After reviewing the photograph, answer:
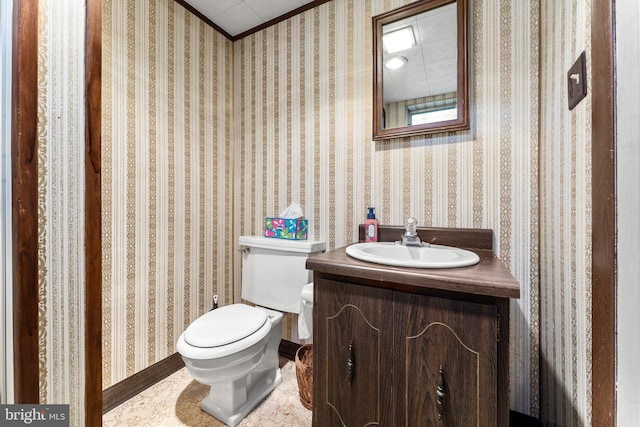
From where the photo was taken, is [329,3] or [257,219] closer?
[329,3]

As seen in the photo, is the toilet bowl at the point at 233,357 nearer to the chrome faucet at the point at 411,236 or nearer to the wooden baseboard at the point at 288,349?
the wooden baseboard at the point at 288,349

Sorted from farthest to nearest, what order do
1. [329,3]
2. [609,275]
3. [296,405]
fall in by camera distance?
1. [329,3]
2. [296,405]
3. [609,275]

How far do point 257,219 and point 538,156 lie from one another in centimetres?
155

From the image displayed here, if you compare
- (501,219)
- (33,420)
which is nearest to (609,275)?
(501,219)

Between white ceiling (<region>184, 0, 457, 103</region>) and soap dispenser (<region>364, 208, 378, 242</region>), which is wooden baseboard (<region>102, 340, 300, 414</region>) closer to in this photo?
soap dispenser (<region>364, 208, 378, 242</region>)

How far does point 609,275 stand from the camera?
524mm

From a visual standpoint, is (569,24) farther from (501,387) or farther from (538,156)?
(501,387)

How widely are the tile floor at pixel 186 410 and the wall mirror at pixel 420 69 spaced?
143 cm

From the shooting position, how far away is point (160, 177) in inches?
60.2

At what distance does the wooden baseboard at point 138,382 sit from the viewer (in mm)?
1287

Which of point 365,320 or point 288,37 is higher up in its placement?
point 288,37

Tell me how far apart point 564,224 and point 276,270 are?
128 centimetres

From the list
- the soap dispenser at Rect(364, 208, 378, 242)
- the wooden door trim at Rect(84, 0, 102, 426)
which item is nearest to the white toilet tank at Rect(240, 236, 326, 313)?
the soap dispenser at Rect(364, 208, 378, 242)

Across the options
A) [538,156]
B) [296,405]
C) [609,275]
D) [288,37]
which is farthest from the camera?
[288,37]
